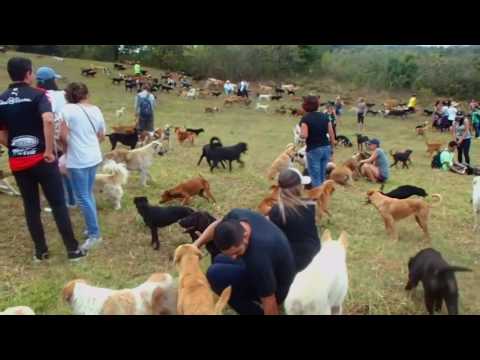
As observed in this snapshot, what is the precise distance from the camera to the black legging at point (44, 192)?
15.7ft

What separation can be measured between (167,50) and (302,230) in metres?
44.6

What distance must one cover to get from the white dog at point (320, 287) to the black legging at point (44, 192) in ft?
9.20

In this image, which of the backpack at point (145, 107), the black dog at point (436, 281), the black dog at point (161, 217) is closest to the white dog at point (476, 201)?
the black dog at point (436, 281)

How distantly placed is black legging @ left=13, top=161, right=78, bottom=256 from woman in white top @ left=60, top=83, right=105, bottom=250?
295 millimetres

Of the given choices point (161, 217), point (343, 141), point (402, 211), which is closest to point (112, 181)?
point (161, 217)

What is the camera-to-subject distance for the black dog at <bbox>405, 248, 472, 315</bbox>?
4035 millimetres

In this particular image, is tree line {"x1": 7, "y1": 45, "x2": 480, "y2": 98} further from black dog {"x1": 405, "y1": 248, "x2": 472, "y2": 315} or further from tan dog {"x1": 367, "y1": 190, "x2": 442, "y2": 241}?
black dog {"x1": 405, "y1": 248, "x2": 472, "y2": 315}

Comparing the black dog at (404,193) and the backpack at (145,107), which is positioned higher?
the backpack at (145,107)

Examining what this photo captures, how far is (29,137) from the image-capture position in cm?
466

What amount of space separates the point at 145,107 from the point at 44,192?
29.8 ft

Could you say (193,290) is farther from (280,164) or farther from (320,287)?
(280,164)

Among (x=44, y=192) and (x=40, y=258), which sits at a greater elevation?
(x=44, y=192)

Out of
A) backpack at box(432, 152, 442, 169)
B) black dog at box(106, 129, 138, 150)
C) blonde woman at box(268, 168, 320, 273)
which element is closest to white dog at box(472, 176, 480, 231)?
blonde woman at box(268, 168, 320, 273)

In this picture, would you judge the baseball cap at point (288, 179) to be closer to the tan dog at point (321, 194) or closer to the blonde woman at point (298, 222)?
the blonde woman at point (298, 222)
